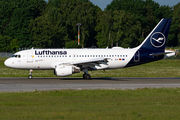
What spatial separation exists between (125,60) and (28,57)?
38.1 ft

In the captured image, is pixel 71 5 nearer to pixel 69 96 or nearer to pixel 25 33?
pixel 25 33

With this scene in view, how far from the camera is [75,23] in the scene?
116 metres

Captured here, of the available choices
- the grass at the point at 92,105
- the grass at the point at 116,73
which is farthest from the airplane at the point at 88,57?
the grass at the point at 92,105

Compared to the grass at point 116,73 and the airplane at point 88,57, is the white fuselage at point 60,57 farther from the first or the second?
the grass at point 116,73

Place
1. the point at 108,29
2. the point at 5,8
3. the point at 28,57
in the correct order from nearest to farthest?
the point at 28,57, the point at 108,29, the point at 5,8

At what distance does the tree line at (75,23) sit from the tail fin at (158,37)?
206 feet

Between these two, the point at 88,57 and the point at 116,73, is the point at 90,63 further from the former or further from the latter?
the point at 116,73

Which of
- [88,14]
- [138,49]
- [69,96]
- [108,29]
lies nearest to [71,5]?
[88,14]

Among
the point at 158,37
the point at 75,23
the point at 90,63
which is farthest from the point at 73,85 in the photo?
the point at 75,23

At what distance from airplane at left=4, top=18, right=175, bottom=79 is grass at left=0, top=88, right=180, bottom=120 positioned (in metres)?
12.7

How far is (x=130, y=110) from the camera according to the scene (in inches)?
646

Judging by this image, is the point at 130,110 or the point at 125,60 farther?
the point at 125,60

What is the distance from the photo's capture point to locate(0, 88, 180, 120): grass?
1499 cm

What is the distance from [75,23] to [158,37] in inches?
3105
